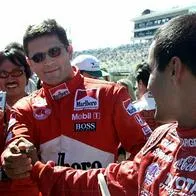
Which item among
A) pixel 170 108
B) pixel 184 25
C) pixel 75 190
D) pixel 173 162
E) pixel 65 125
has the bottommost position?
pixel 75 190

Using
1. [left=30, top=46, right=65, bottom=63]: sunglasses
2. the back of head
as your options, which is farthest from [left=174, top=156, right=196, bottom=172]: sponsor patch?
the back of head

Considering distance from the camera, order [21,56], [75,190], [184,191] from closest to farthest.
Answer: [184,191], [75,190], [21,56]

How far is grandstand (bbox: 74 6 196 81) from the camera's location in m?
42.4

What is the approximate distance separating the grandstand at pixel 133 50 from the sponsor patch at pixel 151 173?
2790cm

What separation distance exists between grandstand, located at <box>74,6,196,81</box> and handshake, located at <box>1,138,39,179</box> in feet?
90.1

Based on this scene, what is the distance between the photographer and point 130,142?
102 inches

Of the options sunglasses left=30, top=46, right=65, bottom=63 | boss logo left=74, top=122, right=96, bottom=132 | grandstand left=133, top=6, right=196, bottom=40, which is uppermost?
sunglasses left=30, top=46, right=65, bottom=63

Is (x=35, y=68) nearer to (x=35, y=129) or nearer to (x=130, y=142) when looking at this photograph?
(x=35, y=129)

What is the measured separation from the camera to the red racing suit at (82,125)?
8.59ft

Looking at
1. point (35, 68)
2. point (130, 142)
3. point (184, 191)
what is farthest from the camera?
point (35, 68)

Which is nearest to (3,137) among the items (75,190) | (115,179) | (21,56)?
(75,190)

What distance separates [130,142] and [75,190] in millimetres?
446

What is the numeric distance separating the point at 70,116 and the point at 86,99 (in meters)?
0.13

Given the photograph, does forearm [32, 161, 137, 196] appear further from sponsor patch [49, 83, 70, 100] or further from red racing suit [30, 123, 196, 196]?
sponsor patch [49, 83, 70, 100]
